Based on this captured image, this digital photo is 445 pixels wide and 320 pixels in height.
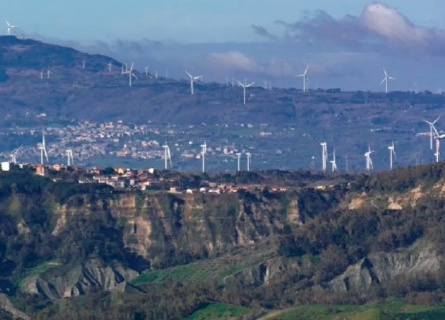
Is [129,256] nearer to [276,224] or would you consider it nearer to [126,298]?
[276,224]

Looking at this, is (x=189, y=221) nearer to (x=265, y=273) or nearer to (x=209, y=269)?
(x=209, y=269)

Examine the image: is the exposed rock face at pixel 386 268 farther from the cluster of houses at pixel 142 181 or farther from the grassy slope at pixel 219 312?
the cluster of houses at pixel 142 181

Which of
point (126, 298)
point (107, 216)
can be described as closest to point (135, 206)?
point (107, 216)

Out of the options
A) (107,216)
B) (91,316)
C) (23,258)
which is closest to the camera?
(91,316)

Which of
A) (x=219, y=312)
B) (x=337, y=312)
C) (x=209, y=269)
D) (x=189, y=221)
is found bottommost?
(x=209, y=269)

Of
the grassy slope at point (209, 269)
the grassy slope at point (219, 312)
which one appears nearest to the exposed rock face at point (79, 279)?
the grassy slope at point (209, 269)

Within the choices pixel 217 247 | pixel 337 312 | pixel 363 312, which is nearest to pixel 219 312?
pixel 337 312
